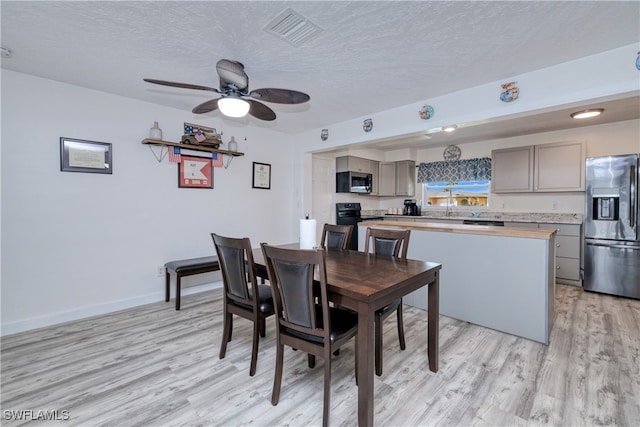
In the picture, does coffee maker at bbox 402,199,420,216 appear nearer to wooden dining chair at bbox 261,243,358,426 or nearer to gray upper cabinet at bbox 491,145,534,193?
gray upper cabinet at bbox 491,145,534,193

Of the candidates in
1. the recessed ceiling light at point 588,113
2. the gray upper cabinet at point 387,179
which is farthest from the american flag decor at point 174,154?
the recessed ceiling light at point 588,113

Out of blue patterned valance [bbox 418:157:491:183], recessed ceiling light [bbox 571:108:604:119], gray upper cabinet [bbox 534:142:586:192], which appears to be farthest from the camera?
blue patterned valance [bbox 418:157:491:183]

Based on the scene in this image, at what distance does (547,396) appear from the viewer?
1.76m

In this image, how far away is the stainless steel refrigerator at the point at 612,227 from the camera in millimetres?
3475

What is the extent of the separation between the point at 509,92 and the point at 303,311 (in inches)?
107

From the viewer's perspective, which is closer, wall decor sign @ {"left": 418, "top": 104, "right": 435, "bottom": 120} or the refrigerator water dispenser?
wall decor sign @ {"left": 418, "top": 104, "right": 435, "bottom": 120}

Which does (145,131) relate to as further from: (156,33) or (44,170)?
(156,33)

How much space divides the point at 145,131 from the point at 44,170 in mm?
1026

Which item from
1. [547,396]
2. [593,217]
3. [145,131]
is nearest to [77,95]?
[145,131]

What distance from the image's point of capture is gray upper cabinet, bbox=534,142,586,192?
414 cm

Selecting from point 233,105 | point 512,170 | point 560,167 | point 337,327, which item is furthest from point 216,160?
point 560,167

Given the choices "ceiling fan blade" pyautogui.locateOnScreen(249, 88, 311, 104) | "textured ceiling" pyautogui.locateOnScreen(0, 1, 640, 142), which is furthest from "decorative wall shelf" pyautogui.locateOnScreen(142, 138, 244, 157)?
"ceiling fan blade" pyautogui.locateOnScreen(249, 88, 311, 104)

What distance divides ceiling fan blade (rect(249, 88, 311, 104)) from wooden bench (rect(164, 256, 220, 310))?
6.81 ft

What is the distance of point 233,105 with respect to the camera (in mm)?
2182
